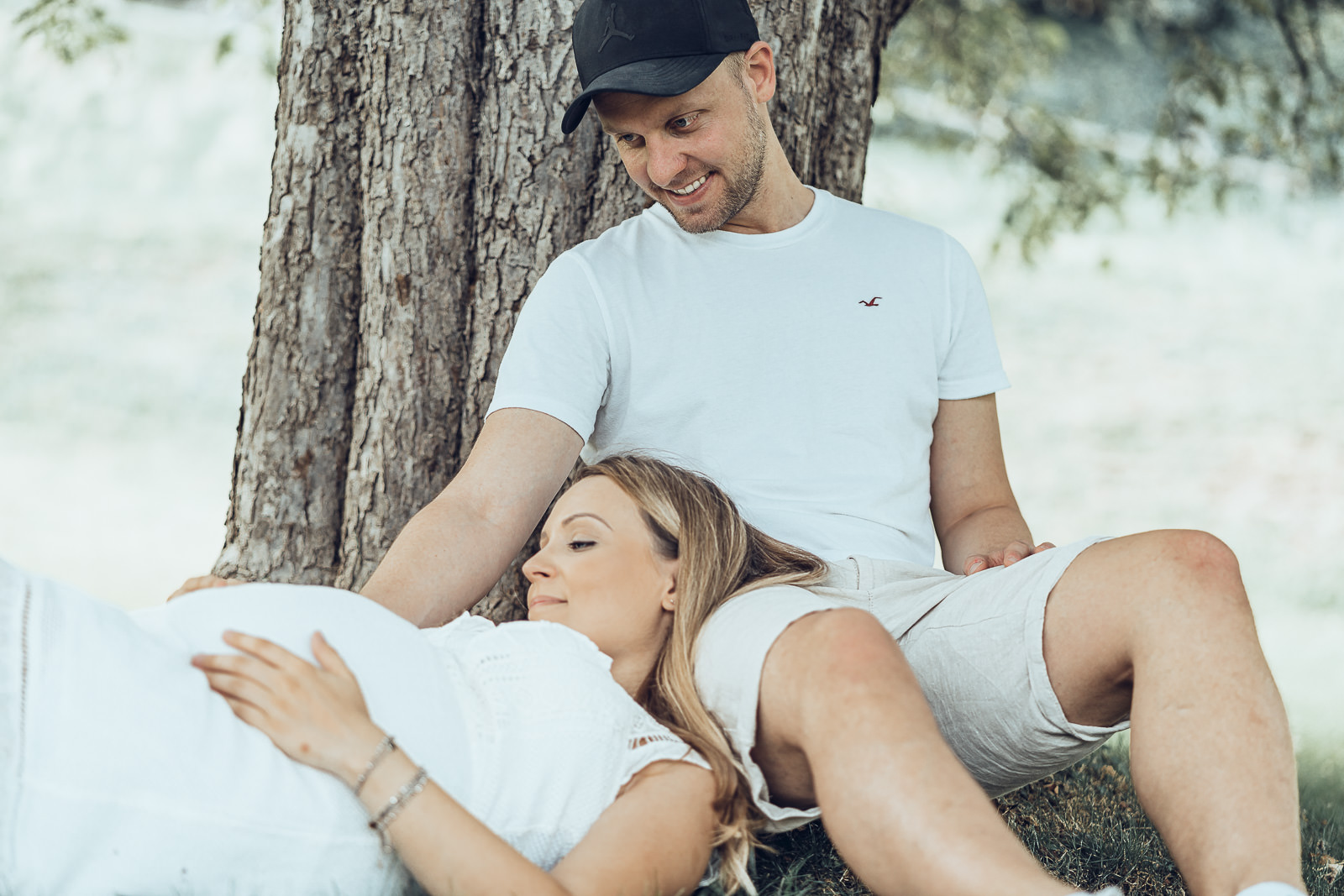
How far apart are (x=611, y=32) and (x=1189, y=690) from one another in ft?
5.74

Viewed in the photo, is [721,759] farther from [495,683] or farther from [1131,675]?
[1131,675]

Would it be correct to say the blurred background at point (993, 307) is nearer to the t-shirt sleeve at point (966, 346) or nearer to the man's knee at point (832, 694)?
the t-shirt sleeve at point (966, 346)

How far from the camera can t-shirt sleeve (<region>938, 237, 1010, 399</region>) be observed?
9.45 feet

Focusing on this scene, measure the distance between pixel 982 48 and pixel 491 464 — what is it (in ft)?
20.1

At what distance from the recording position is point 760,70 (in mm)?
2887

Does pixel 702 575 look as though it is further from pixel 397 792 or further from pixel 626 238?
pixel 626 238

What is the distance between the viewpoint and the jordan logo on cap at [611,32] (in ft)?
8.68

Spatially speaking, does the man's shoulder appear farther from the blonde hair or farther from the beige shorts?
the beige shorts

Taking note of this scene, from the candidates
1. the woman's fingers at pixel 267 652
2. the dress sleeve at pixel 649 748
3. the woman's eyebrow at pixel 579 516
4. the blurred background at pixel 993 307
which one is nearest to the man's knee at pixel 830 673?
the dress sleeve at pixel 649 748

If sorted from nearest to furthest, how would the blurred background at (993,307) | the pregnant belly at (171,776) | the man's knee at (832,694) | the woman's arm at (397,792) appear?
1. the pregnant belly at (171,776)
2. the woman's arm at (397,792)
3. the man's knee at (832,694)
4. the blurred background at (993,307)

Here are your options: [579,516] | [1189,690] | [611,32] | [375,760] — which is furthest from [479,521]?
[1189,690]

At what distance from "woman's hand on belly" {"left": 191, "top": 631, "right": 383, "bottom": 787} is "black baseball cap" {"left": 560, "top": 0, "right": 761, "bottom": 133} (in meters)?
1.41

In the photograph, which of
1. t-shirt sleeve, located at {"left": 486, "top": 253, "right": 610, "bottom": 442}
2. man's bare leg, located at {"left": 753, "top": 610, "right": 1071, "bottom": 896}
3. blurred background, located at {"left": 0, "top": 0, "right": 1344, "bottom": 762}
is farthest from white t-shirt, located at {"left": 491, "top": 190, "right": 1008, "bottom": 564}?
blurred background, located at {"left": 0, "top": 0, "right": 1344, "bottom": 762}

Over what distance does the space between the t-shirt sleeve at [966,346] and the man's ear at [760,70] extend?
1.89 feet
